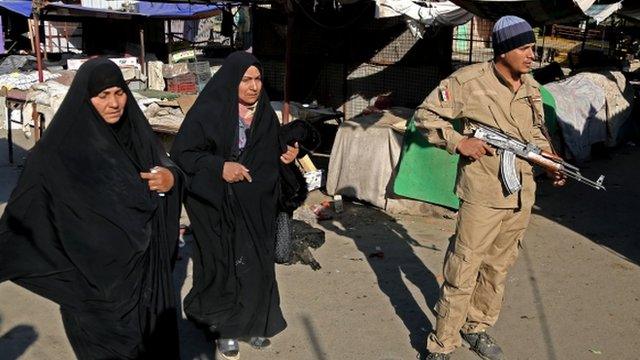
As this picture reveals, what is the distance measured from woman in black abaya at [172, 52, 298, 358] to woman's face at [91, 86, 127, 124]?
0.61 metres

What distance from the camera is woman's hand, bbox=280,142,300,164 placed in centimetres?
362

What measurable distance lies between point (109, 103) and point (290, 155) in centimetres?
126

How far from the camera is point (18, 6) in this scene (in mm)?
15547

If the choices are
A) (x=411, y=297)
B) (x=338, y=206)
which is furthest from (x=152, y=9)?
(x=411, y=297)

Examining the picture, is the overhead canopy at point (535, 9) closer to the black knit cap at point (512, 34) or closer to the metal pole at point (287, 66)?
the metal pole at point (287, 66)

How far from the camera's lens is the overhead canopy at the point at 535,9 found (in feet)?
17.2

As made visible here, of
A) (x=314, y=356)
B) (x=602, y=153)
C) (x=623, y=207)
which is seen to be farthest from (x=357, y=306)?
(x=602, y=153)

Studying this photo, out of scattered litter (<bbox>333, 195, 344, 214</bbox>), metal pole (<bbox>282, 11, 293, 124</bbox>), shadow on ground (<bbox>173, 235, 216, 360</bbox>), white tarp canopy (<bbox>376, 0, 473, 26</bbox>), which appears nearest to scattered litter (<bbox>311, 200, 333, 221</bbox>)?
scattered litter (<bbox>333, 195, 344, 214</bbox>)

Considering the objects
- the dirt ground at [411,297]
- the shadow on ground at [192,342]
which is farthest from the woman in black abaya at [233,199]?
the dirt ground at [411,297]

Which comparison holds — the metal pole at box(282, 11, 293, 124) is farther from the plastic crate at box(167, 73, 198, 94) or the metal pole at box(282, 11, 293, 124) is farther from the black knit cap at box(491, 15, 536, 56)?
the plastic crate at box(167, 73, 198, 94)

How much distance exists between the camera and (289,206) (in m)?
3.75

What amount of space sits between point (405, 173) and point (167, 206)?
379 cm

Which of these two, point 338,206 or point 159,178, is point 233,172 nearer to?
point 159,178

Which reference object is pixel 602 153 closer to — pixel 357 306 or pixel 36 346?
pixel 357 306
